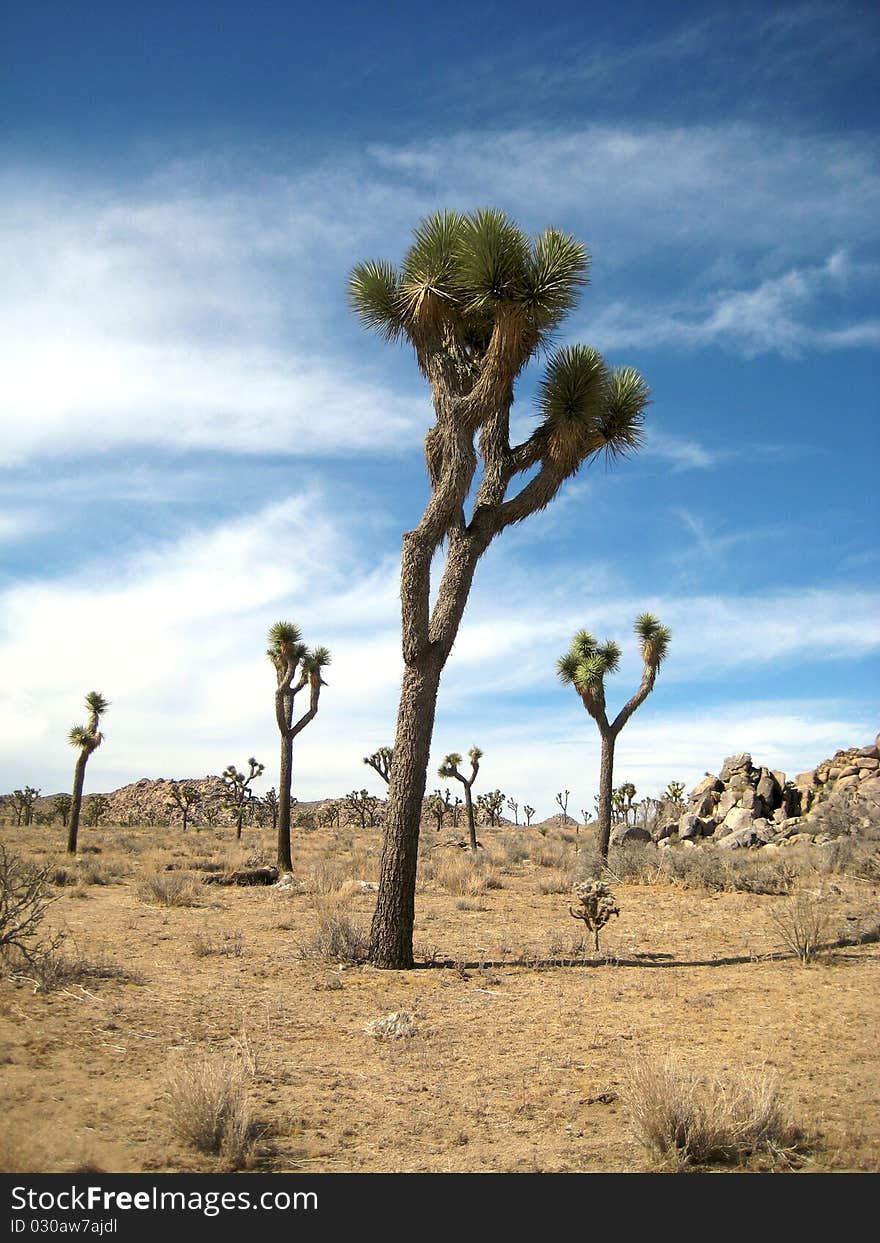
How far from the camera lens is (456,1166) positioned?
14.1 ft

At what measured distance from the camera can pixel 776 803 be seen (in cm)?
2609

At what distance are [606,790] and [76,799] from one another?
17.4m

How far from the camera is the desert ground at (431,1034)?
448 centimetres

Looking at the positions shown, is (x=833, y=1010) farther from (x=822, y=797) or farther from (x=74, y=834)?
(x=74, y=834)

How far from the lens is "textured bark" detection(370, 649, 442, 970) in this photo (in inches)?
369

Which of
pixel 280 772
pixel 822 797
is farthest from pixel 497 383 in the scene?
pixel 822 797

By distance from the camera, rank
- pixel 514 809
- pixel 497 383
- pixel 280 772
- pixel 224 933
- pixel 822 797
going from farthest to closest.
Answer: pixel 514 809 < pixel 822 797 < pixel 280 772 < pixel 224 933 < pixel 497 383

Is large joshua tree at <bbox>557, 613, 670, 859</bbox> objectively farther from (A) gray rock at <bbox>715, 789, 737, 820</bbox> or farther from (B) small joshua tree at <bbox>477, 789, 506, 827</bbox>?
(B) small joshua tree at <bbox>477, 789, 506, 827</bbox>

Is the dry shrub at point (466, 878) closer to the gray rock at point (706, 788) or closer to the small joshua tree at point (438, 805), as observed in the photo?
the gray rock at point (706, 788)

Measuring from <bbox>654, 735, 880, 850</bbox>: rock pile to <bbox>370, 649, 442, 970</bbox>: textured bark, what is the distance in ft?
49.1

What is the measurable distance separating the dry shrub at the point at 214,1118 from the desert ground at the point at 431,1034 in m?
0.02

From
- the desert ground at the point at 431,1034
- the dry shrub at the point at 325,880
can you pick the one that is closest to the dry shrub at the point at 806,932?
the desert ground at the point at 431,1034

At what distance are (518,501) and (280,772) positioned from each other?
13019 mm

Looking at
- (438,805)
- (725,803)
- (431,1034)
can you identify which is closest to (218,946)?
(431,1034)
